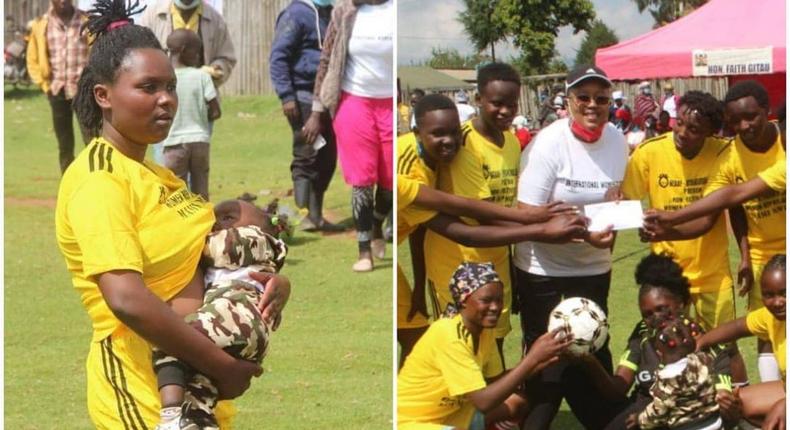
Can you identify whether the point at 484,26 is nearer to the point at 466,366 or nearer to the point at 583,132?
the point at 583,132

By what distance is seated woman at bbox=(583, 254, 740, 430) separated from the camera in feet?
14.6

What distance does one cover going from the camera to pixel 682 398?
4258 mm

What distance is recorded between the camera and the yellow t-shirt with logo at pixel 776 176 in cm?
438

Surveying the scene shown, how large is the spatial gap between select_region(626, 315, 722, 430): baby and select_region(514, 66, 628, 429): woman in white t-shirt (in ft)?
0.84

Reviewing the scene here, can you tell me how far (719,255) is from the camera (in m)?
4.67

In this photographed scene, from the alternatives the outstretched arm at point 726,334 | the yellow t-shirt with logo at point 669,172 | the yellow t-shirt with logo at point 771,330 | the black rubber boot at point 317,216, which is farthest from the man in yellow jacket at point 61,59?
the yellow t-shirt with logo at point 771,330

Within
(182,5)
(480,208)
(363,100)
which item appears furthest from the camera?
(182,5)

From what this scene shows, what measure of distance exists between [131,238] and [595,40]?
8.33ft

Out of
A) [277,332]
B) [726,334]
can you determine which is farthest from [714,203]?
[277,332]

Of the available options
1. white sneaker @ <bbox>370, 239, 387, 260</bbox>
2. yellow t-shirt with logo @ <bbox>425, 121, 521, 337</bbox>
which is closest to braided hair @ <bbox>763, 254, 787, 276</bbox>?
yellow t-shirt with logo @ <bbox>425, 121, 521, 337</bbox>

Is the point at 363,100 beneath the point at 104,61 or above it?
beneath

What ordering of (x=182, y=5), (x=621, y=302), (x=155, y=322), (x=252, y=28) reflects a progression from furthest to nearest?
(x=252, y=28) < (x=182, y=5) < (x=621, y=302) < (x=155, y=322)

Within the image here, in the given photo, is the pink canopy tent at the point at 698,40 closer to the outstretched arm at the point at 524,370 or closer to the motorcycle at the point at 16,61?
the outstretched arm at the point at 524,370

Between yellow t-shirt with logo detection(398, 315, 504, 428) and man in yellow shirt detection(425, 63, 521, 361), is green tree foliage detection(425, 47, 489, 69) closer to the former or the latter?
man in yellow shirt detection(425, 63, 521, 361)
